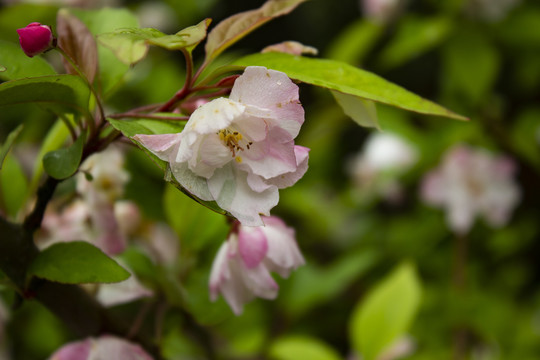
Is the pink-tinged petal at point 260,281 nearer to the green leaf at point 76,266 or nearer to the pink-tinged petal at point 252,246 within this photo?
the pink-tinged petal at point 252,246

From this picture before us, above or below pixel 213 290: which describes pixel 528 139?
below

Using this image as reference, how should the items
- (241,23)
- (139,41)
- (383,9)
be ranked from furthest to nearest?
(383,9) → (241,23) → (139,41)

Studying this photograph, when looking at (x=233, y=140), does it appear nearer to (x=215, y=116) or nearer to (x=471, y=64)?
(x=215, y=116)

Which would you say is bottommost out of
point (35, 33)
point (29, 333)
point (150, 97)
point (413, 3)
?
point (29, 333)

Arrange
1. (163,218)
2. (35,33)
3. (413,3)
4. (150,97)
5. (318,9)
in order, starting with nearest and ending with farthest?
1. (35,33)
2. (163,218)
3. (150,97)
4. (413,3)
5. (318,9)

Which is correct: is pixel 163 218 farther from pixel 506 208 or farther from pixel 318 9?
pixel 318 9

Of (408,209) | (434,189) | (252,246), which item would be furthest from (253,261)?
(408,209)

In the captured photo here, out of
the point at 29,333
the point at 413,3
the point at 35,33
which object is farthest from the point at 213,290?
the point at 413,3

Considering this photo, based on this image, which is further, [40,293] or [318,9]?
[318,9]

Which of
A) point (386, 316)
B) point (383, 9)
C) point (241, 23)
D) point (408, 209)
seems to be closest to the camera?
point (241, 23)
